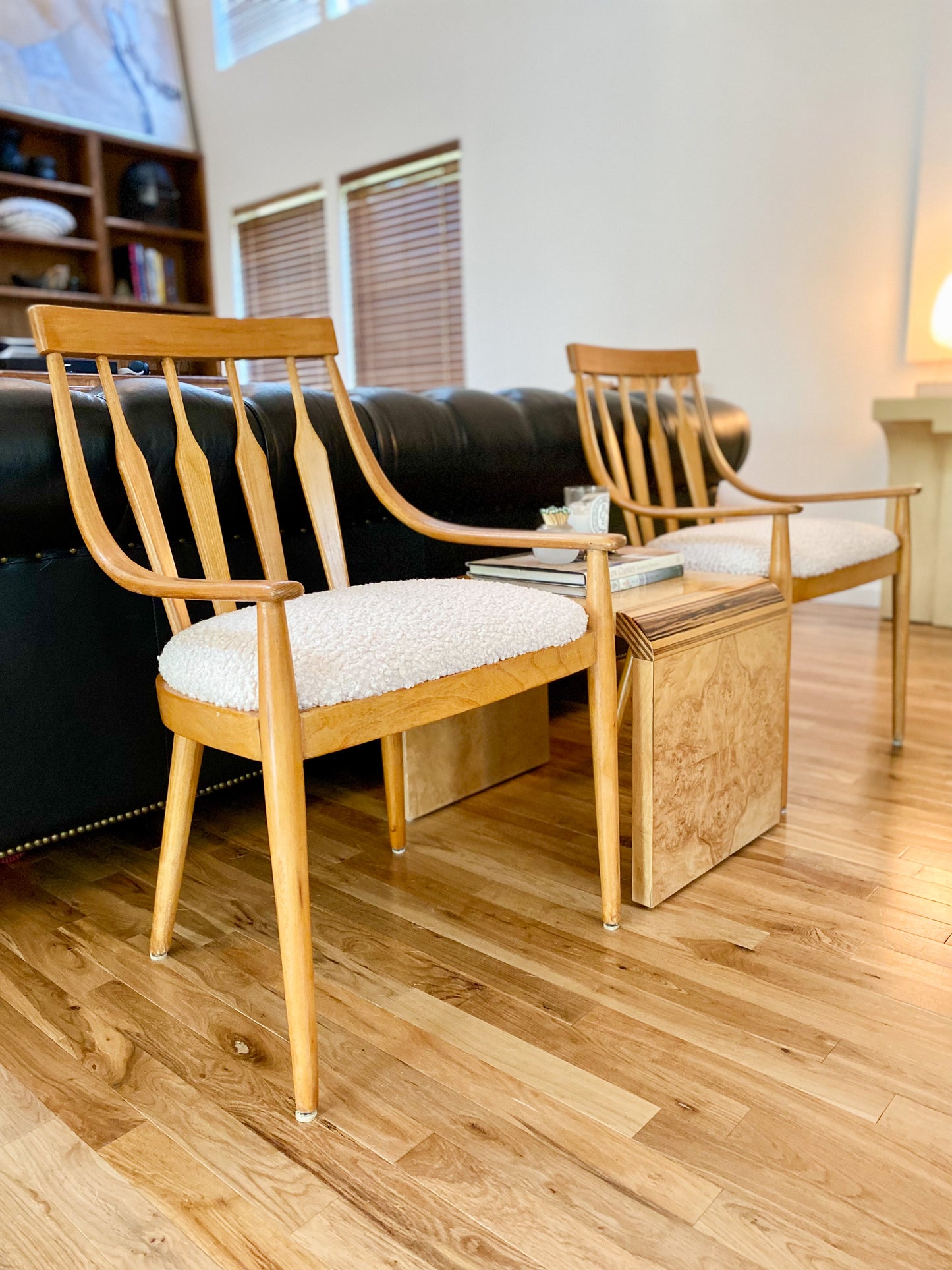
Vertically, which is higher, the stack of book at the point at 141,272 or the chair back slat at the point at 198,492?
the stack of book at the point at 141,272

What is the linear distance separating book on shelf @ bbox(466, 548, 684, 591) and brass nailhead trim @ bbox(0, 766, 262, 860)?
0.49 meters

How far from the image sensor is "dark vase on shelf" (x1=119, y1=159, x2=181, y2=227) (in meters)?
5.15

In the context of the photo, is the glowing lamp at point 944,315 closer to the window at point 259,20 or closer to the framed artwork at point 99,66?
the window at point 259,20

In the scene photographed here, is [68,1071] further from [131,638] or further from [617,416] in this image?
[617,416]

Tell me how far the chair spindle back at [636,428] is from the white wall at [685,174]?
1.39 meters

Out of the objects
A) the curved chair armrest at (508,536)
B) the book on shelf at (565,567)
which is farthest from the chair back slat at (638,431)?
the curved chair armrest at (508,536)

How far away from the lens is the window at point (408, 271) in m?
4.38

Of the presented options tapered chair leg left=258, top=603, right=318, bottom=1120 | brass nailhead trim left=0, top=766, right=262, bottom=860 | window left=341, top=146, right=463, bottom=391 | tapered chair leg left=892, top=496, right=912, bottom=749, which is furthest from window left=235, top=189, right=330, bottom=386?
tapered chair leg left=258, top=603, right=318, bottom=1120

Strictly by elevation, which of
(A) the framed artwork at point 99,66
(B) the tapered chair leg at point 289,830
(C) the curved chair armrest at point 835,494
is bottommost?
(B) the tapered chair leg at point 289,830

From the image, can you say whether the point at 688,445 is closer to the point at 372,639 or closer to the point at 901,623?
the point at 901,623

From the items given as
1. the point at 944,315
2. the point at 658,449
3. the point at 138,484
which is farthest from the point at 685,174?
the point at 138,484

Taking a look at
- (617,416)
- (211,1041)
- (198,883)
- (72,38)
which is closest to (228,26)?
(72,38)

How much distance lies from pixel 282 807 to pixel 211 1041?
34cm

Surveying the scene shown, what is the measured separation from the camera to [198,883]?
1.42 meters
